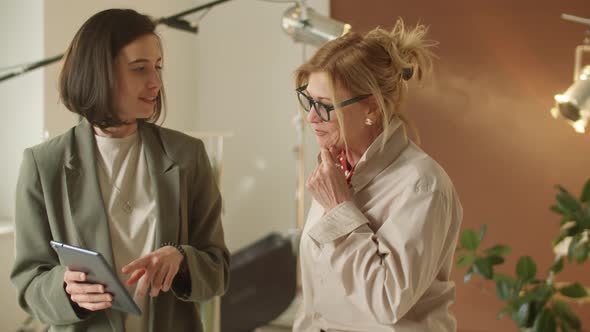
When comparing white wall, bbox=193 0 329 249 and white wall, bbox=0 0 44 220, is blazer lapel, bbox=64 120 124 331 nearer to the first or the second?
white wall, bbox=0 0 44 220

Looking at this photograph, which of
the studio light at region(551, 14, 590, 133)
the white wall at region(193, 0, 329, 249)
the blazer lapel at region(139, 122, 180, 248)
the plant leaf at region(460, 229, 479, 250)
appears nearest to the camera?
the blazer lapel at region(139, 122, 180, 248)

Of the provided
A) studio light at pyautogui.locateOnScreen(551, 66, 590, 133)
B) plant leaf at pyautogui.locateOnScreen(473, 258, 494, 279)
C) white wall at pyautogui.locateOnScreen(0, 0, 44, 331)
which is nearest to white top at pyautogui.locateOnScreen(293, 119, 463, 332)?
studio light at pyautogui.locateOnScreen(551, 66, 590, 133)

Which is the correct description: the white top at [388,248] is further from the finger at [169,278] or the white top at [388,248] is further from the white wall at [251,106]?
the white wall at [251,106]

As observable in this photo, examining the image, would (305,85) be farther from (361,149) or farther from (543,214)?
(543,214)

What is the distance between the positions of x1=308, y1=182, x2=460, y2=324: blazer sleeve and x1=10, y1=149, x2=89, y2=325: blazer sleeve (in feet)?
1.96

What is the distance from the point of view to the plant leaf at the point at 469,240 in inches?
128

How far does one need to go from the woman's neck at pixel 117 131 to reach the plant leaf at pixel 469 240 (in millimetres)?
2131

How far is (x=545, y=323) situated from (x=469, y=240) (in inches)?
20.5

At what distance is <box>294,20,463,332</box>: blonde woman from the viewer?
138 centimetres

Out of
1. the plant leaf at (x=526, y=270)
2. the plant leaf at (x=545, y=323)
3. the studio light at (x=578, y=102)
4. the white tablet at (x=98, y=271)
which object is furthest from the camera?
the plant leaf at (x=526, y=270)

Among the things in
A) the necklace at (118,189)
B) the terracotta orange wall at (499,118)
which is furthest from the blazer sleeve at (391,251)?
the terracotta orange wall at (499,118)

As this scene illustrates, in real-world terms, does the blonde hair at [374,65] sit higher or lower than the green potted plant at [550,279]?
higher

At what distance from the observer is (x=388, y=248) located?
139cm

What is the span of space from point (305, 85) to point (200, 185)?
0.36m
